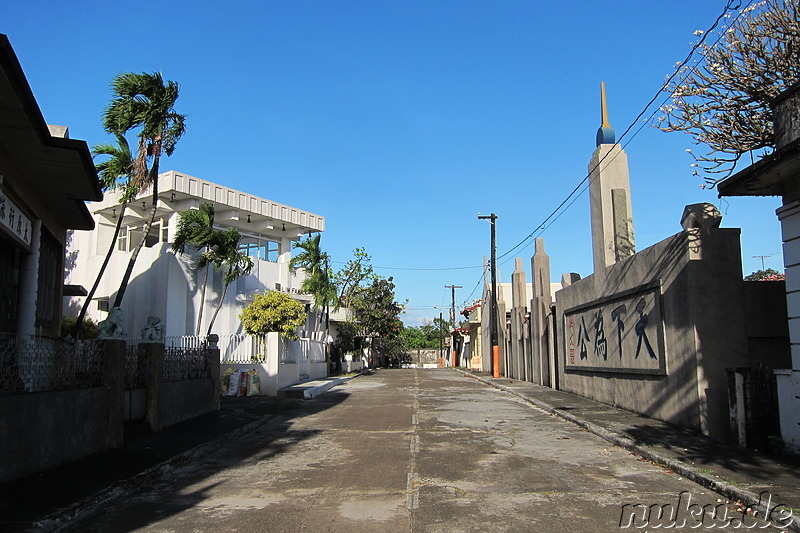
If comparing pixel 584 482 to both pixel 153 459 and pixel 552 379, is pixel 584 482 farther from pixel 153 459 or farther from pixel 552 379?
pixel 552 379

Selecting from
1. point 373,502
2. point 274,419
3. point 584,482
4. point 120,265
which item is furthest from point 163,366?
point 120,265

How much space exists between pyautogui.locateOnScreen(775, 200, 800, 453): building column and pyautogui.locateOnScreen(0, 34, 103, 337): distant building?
10.3m

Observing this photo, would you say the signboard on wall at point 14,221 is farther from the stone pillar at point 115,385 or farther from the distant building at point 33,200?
the stone pillar at point 115,385

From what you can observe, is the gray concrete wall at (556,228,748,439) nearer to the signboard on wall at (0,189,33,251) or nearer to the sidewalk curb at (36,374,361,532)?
the sidewalk curb at (36,374,361,532)

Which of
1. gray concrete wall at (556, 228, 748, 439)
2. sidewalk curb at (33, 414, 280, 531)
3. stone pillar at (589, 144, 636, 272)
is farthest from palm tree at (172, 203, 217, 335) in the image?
gray concrete wall at (556, 228, 748, 439)

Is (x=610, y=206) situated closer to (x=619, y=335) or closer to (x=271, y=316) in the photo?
(x=619, y=335)

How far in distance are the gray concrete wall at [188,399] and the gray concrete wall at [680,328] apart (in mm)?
10450

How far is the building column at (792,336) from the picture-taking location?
8594 mm

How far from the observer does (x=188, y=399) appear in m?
15.0

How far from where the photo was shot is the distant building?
8.28 m

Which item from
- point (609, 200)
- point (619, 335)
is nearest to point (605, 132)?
point (609, 200)

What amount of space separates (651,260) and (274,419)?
976cm

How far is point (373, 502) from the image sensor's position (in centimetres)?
702

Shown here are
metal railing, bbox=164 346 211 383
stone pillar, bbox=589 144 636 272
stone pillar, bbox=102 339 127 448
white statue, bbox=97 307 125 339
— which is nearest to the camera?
stone pillar, bbox=102 339 127 448
